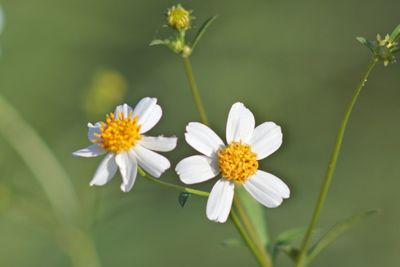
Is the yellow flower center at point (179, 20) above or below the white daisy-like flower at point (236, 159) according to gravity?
above

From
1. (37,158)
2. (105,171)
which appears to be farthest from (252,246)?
(37,158)

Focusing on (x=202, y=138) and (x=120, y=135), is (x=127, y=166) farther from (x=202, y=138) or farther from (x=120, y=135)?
(x=202, y=138)

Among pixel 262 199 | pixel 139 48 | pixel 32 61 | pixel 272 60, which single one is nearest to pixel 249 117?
pixel 262 199

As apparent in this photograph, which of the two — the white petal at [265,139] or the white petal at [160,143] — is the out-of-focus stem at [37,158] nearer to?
the white petal at [160,143]

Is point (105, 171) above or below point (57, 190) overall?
below

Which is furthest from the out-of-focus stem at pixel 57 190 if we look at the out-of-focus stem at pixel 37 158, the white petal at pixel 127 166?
the white petal at pixel 127 166
